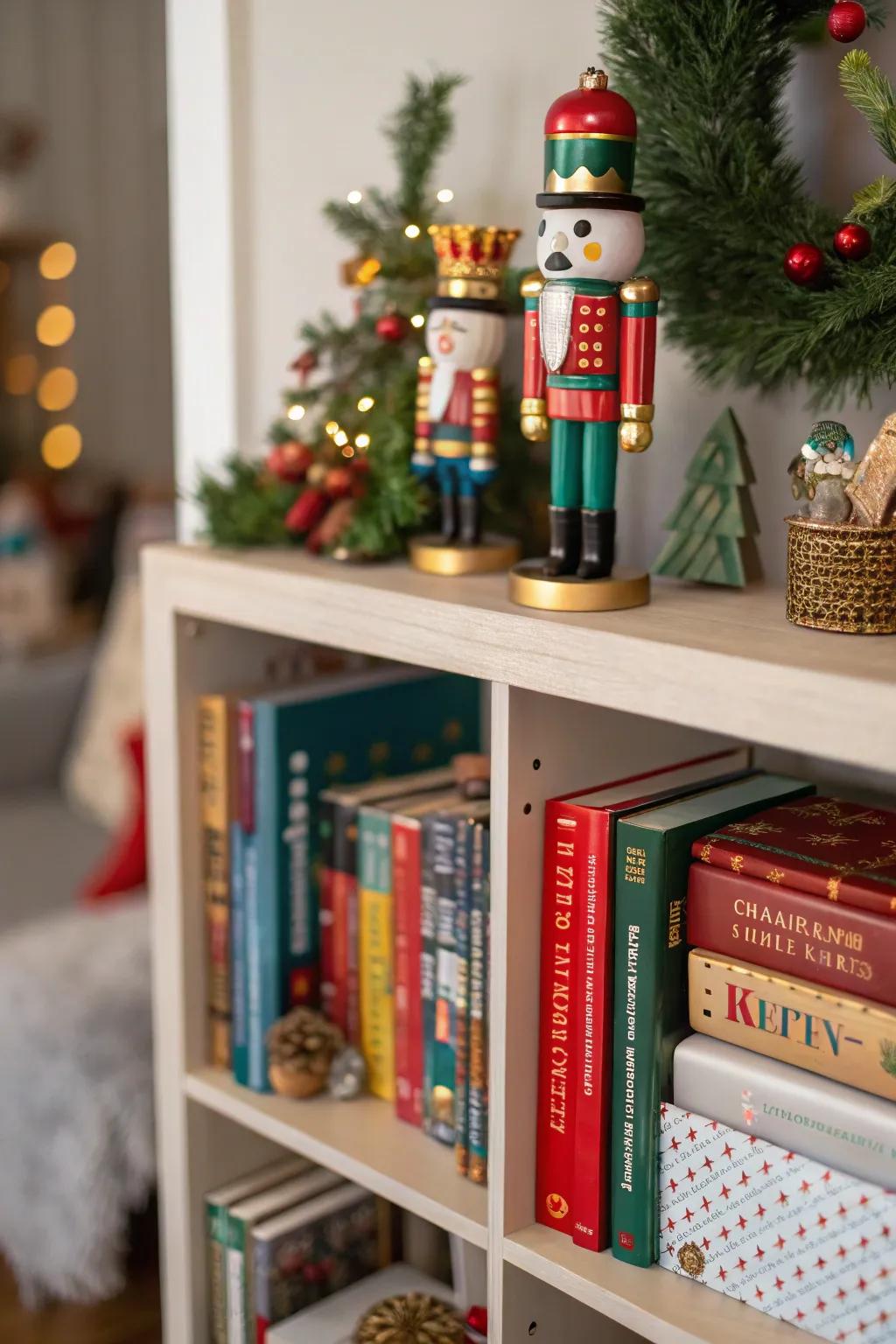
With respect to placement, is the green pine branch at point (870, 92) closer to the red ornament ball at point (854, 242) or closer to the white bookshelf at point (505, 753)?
A: the red ornament ball at point (854, 242)

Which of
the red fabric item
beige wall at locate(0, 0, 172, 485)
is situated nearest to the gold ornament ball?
the red fabric item

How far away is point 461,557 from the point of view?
0.95 metres

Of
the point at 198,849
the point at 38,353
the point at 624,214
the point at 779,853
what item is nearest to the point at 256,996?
the point at 198,849

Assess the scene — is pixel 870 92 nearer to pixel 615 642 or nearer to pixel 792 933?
pixel 615 642

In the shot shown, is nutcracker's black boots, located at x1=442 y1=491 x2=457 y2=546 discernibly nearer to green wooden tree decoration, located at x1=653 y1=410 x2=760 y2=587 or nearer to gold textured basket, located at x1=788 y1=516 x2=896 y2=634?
green wooden tree decoration, located at x1=653 y1=410 x2=760 y2=587

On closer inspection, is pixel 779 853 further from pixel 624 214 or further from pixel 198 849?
pixel 198 849

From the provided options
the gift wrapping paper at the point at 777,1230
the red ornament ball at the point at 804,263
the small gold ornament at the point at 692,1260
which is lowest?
the small gold ornament at the point at 692,1260

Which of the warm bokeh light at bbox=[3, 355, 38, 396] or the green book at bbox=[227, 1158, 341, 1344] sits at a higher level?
the warm bokeh light at bbox=[3, 355, 38, 396]

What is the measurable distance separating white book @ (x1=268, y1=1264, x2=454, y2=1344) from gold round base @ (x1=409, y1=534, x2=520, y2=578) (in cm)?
59

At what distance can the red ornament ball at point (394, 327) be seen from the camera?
1038mm

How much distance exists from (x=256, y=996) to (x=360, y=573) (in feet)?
1.20

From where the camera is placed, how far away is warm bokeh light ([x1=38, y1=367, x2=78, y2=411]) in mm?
3619

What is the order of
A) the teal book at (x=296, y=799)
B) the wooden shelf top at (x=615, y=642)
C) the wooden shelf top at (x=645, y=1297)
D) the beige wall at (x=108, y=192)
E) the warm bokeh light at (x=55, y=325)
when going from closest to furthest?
the wooden shelf top at (x=615, y=642), the wooden shelf top at (x=645, y=1297), the teal book at (x=296, y=799), the beige wall at (x=108, y=192), the warm bokeh light at (x=55, y=325)

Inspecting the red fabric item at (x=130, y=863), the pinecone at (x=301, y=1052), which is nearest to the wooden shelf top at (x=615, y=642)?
the pinecone at (x=301, y=1052)
